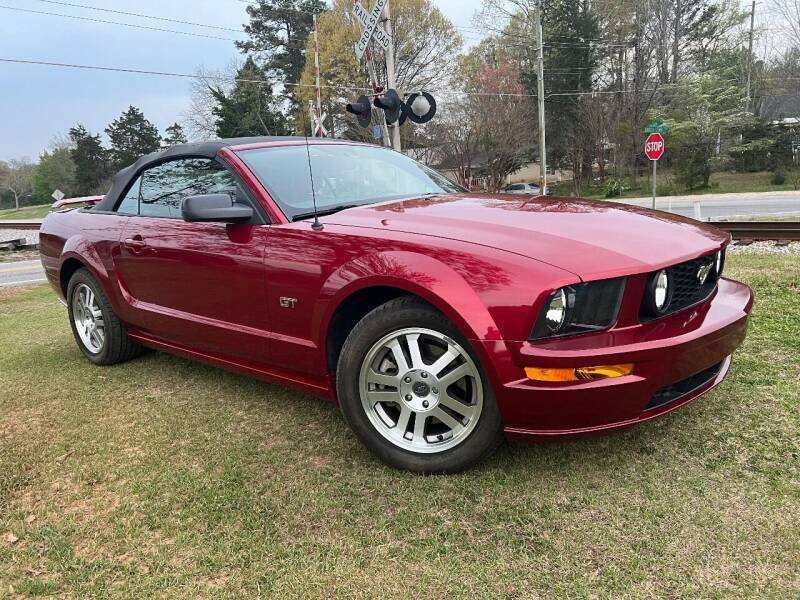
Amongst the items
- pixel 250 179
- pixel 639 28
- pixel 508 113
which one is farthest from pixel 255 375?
pixel 639 28

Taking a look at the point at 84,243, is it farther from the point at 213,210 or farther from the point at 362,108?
the point at 362,108

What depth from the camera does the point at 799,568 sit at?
5.73 ft

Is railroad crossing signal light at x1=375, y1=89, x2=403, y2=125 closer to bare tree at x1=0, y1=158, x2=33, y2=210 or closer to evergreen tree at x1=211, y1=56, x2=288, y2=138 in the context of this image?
evergreen tree at x1=211, y1=56, x2=288, y2=138

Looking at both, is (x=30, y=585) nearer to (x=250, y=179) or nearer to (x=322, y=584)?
(x=322, y=584)

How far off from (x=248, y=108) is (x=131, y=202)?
106 ft

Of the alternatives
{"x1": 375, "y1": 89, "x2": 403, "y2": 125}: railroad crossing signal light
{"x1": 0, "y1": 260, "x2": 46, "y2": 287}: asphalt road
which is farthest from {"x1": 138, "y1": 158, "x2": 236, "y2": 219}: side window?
{"x1": 0, "y1": 260, "x2": 46, "y2": 287}: asphalt road

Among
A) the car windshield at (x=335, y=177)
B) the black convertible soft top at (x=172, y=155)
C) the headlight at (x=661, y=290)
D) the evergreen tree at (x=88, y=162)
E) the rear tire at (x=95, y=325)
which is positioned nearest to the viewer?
the headlight at (x=661, y=290)

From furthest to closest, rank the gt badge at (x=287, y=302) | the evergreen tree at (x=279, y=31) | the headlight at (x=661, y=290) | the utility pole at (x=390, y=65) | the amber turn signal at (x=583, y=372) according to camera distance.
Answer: the evergreen tree at (x=279, y=31) < the utility pole at (x=390, y=65) < the gt badge at (x=287, y=302) < the headlight at (x=661, y=290) < the amber turn signal at (x=583, y=372)

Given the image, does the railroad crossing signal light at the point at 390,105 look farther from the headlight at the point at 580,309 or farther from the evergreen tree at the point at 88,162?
the evergreen tree at the point at 88,162

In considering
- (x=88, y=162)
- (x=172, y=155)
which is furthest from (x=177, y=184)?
(x=88, y=162)

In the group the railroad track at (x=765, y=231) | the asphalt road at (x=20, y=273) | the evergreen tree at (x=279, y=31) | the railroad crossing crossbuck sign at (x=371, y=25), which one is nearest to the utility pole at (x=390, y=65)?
the railroad crossing crossbuck sign at (x=371, y=25)

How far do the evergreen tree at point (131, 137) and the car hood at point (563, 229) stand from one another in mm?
63172

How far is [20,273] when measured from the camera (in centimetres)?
1094

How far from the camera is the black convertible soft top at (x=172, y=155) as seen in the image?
10.8 feet
